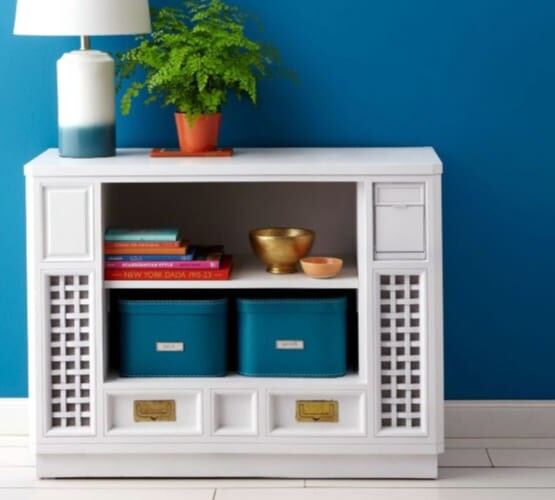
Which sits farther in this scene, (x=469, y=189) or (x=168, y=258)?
(x=469, y=189)

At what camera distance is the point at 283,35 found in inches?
143

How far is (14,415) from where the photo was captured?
381 centimetres

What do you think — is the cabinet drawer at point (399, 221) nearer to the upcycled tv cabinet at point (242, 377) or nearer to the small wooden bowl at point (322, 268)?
the upcycled tv cabinet at point (242, 377)

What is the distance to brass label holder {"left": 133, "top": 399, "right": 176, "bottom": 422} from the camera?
3.40 m

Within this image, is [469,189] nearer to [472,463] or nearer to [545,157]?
[545,157]

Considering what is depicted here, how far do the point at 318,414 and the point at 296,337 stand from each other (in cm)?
20

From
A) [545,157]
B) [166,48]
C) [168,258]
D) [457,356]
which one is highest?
[166,48]

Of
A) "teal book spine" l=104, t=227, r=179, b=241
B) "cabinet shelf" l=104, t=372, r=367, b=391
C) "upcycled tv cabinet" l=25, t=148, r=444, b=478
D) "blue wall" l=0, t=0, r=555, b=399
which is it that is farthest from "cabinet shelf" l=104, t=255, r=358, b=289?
"blue wall" l=0, t=0, r=555, b=399

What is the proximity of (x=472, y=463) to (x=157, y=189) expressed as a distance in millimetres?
1119

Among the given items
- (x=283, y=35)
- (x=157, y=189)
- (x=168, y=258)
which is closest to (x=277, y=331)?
(x=168, y=258)

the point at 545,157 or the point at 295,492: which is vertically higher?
the point at 545,157

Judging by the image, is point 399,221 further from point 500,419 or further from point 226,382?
point 500,419

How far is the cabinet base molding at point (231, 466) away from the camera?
3426 mm

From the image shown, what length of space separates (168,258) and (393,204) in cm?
57
